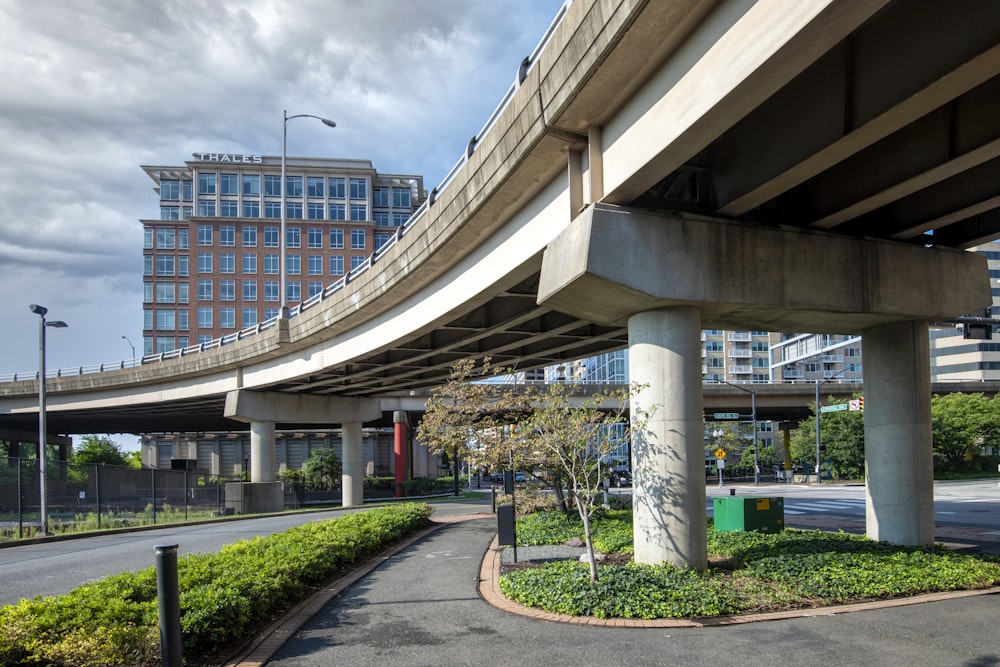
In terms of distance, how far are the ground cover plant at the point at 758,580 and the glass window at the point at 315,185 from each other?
87895mm

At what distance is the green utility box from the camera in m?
14.4

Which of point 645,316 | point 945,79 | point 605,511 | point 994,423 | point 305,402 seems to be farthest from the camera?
point 994,423

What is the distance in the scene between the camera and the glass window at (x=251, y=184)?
305ft

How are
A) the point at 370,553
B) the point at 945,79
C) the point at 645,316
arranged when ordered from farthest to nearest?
the point at 370,553, the point at 645,316, the point at 945,79

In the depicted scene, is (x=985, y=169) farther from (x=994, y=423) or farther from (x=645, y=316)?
(x=994, y=423)

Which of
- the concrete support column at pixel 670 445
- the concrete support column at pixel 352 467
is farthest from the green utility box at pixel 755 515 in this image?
the concrete support column at pixel 352 467

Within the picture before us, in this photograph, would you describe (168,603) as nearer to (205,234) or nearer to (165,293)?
(205,234)

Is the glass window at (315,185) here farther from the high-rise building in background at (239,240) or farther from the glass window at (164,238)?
the glass window at (164,238)

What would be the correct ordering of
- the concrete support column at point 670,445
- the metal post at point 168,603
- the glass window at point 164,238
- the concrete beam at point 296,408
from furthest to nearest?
the glass window at point 164,238 → the concrete beam at point 296,408 → the concrete support column at point 670,445 → the metal post at point 168,603

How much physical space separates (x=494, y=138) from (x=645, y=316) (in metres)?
4.13

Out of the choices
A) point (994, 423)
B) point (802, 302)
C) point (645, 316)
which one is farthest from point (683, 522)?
point (994, 423)

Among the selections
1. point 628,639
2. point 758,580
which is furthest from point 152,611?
point 758,580

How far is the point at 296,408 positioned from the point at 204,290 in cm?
5649

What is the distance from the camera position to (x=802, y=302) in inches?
468
